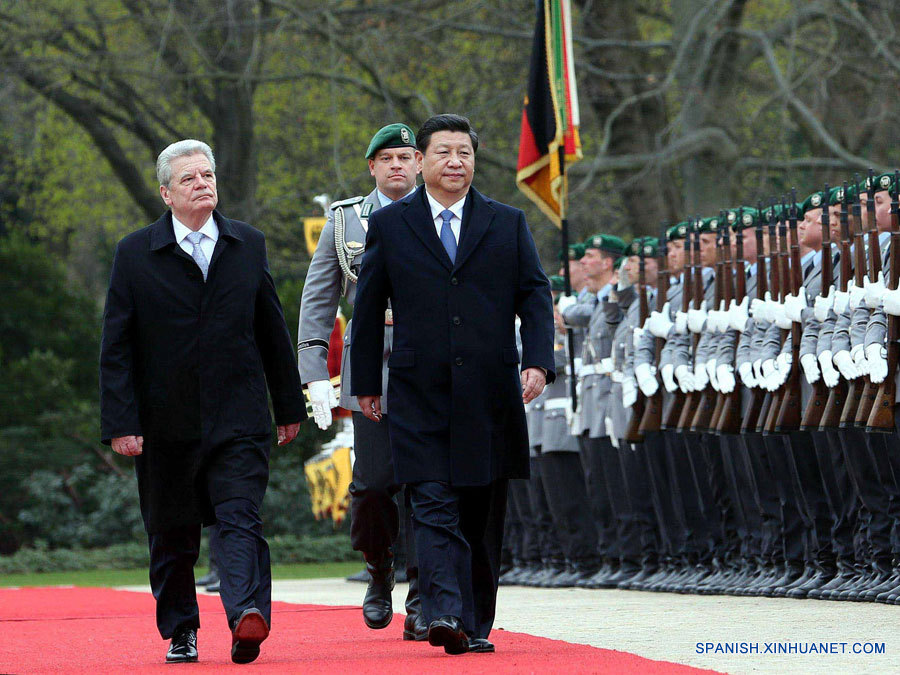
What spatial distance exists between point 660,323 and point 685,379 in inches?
20.8

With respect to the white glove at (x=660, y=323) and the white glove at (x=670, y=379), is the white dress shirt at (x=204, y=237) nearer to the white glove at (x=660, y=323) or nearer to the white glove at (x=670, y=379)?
the white glove at (x=670, y=379)

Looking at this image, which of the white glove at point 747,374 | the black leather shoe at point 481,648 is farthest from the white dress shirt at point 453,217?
the white glove at point 747,374

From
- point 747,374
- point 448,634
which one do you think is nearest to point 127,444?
point 448,634

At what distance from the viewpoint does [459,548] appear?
20.3 feet

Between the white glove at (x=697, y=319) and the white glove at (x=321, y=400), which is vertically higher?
the white glove at (x=697, y=319)

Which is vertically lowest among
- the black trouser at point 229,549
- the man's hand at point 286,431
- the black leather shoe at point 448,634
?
the black leather shoe at point 448,634

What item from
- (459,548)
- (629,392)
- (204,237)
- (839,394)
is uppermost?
(204,237)

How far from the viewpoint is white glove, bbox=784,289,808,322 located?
8.93m

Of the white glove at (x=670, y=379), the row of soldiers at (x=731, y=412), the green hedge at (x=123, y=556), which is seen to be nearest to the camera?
the row of soldiers at (x=731, y=412)

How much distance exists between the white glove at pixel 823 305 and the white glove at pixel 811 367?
0.60 feet

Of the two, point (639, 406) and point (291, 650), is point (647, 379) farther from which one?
point (291, 650)

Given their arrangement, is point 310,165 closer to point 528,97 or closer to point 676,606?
point 528,97

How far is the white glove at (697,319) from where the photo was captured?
32.8ft

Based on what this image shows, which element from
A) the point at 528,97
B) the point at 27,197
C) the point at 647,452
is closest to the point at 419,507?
the point at 647,452
